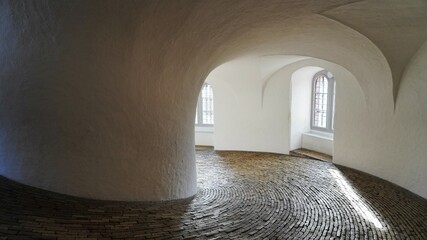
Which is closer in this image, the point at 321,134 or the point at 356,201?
the point at 356,201

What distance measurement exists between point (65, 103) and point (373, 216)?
4719 mm

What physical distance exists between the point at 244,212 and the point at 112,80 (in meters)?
2.66

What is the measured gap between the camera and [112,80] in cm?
317

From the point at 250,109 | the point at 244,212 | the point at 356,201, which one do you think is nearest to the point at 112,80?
the point at 244,212

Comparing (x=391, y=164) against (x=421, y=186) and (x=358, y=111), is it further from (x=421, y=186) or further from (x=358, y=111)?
(x=358, y=111)

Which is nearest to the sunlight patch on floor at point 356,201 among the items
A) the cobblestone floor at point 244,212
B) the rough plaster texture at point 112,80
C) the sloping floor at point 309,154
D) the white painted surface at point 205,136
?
the cobblestone floor at point 244,212

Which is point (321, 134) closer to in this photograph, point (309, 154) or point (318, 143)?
point (318, 143)

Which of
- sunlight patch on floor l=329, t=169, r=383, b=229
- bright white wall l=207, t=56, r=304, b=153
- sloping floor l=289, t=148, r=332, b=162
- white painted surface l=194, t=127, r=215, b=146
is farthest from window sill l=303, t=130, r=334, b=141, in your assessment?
white painted surface l=194, t=127, r=215, b=146

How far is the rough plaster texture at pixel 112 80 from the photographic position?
9.36ft

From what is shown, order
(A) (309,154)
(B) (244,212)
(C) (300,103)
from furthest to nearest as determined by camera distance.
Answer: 1. (C) (300,103)
2. (A) (309,154)
3. (B) (244,212)

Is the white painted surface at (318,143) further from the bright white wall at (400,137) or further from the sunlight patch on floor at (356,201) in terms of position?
the sunlight patch on floor at (356,201)

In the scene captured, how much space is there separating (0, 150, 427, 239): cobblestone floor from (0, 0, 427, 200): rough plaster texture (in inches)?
13.3

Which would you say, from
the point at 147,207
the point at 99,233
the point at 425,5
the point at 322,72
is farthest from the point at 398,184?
the point at 99,233

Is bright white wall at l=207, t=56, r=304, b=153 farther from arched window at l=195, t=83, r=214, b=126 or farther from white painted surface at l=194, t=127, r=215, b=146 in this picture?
arched window at l=195, t=83, r=214, b=126
